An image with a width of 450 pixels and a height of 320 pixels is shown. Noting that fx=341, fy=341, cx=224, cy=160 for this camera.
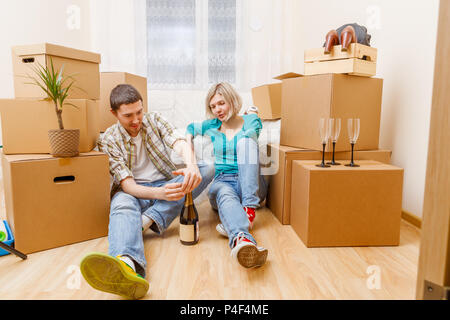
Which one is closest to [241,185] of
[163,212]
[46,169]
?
[163,212]

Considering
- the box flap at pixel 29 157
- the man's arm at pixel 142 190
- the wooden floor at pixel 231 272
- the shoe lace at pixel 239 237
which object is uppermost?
the box flap at pixel 29 157

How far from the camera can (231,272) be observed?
122cm

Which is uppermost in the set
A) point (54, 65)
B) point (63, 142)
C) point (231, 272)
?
point (54, 65)

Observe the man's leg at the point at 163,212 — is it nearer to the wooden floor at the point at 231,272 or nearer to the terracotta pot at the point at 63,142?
the wooden floor at the point at 231,272

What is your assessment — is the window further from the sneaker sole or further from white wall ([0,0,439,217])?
the sneaker sole

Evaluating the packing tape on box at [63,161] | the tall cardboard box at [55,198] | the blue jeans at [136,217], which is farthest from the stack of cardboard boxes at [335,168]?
the packing tape on box at [63,161]

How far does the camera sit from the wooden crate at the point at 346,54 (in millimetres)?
1590

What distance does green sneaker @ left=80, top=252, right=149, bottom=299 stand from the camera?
0.96m

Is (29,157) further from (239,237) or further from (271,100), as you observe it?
(271,100)

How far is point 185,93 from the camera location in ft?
8.86

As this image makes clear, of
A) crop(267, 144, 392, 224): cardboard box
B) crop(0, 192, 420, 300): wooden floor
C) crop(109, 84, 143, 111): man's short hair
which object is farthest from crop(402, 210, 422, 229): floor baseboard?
crop(109, 84, 143, 111): man's short hair

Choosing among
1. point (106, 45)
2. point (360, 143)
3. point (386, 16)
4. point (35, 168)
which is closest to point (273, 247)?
point (360, 143)

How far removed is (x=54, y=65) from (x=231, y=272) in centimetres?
116
